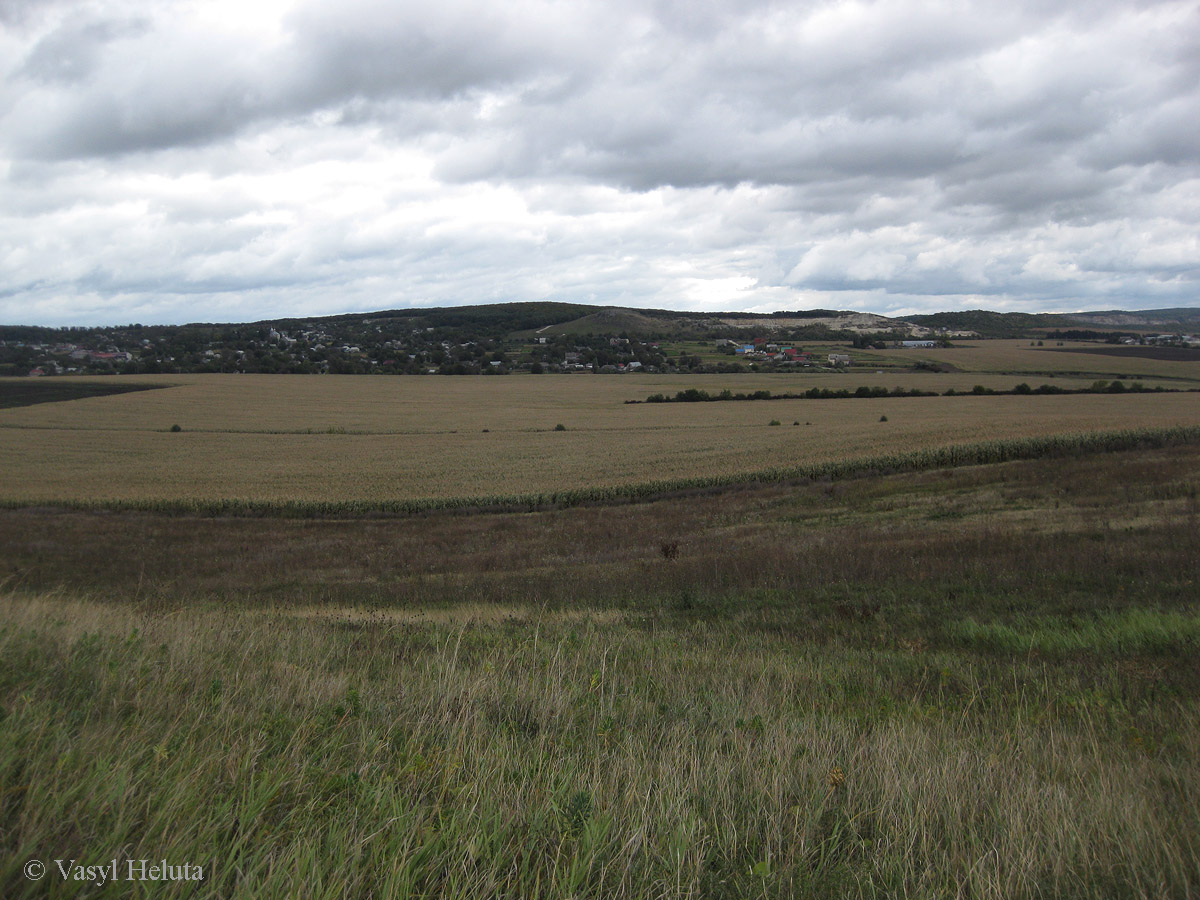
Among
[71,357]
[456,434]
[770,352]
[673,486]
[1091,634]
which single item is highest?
[770,352]

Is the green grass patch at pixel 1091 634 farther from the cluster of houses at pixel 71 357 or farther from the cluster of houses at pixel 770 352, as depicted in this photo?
the cluster of houses at pixel 71 357

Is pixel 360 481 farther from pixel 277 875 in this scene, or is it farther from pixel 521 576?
pixel 277 875

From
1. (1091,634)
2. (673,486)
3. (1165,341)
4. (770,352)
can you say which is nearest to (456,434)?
(673,486)

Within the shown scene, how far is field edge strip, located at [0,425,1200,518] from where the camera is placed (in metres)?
29.9

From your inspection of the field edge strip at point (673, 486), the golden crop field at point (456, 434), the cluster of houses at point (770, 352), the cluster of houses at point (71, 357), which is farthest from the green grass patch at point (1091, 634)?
the cluster of houses at point (71, 357)

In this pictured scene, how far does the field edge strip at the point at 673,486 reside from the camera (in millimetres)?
29922

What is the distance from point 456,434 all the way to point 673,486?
1089 inches

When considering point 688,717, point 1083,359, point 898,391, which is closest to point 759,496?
point 688,717

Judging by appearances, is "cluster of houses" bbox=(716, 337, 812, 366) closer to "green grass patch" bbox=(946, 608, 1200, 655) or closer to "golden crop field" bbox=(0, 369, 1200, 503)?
"golden crop field" bbox=(0, 369, 1200, 503)

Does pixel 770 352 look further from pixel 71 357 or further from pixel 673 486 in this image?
pixel 71 357

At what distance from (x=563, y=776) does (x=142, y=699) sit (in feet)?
7.67

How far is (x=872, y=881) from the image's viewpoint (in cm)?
254

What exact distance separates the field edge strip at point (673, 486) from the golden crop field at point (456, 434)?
0.95 meters

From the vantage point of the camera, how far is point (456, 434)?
5503 centimetres
